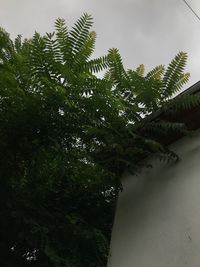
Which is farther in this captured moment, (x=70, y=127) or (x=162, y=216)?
(x=70, y=127)

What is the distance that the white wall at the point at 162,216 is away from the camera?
3.51 m

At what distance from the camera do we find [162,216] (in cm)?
388

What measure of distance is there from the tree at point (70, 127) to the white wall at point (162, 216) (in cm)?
19

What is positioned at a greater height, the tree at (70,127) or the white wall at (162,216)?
the tree at (70,127)

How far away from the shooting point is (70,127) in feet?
14.0

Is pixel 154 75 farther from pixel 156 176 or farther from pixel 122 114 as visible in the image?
pixel 156 176

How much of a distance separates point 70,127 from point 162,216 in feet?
3.98

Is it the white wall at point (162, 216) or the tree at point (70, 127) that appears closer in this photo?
the white wall at point (162, 216)

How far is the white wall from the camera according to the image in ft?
11.5

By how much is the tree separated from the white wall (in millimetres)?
189

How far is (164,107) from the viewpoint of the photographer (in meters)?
4.24

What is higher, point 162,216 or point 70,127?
point 70,127

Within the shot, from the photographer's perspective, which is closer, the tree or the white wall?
the white wall

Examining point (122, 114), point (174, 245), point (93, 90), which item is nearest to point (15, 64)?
point (93, 90)
